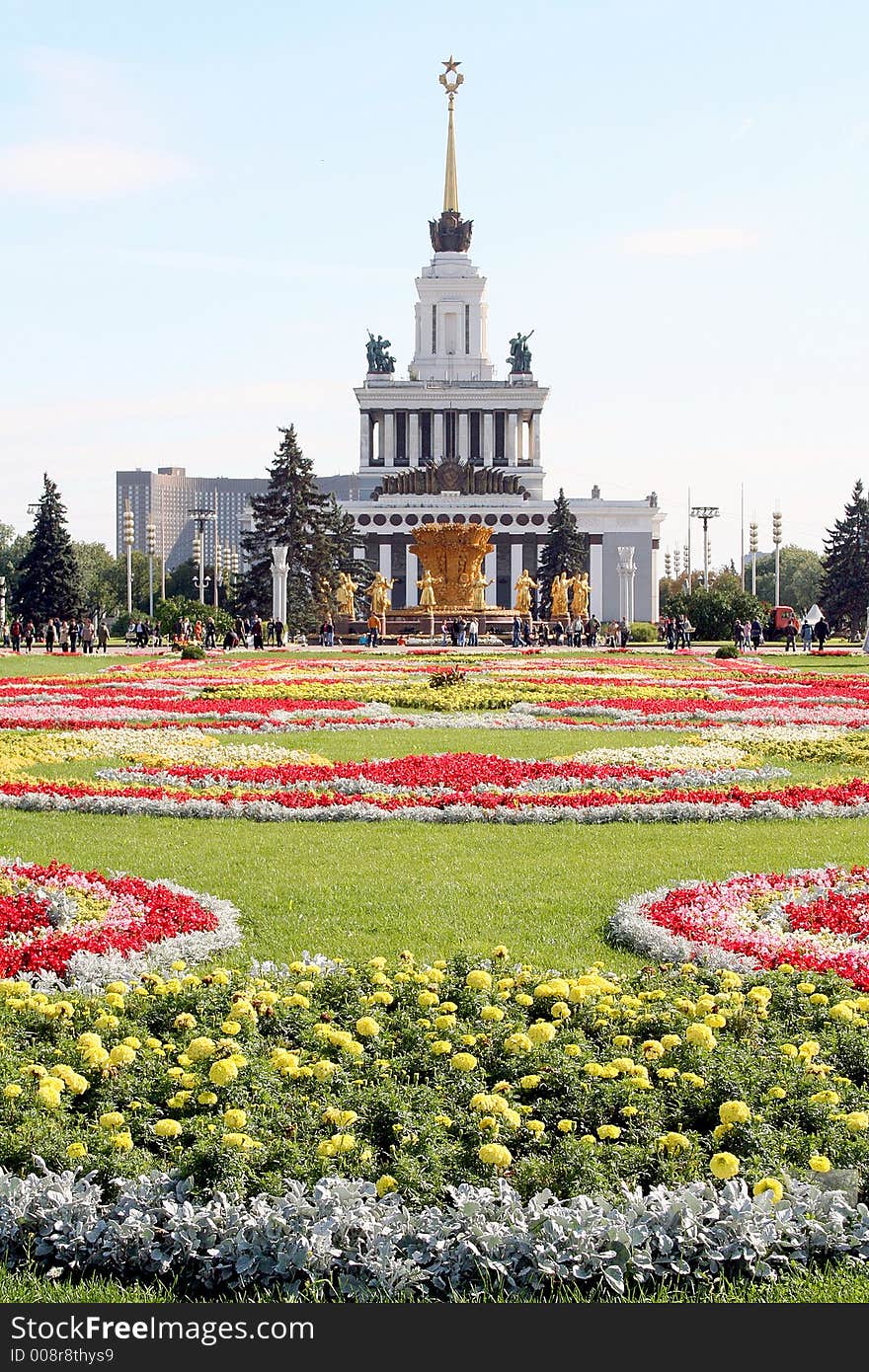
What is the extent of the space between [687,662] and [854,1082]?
26.6 meters

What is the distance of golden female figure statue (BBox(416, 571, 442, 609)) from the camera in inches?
1898

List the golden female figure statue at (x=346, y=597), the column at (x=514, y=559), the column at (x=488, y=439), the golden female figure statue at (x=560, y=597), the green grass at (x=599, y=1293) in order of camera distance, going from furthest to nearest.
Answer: the column at (x=488, y=439)
the column at (x=514, y=559)
the golden female figure statue at (x=346, y=597)
the golden female figure statue at (x=560, y=597)
the green grass at (x=599, y=1293)

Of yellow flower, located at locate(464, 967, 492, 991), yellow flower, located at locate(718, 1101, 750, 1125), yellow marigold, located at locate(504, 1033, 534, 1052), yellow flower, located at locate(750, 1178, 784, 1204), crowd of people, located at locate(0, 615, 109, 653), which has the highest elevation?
crowd of people, located at locate(0, 615, 109, 653)

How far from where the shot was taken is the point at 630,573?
56750mm

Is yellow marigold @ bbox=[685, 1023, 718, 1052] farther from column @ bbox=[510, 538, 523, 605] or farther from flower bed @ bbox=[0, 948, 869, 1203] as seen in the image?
column @ bbox=[510, 538, 523, 605]

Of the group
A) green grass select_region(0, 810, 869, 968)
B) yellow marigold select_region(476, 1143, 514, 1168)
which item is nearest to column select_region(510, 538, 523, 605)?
green grass select_region(0, 810, 869, 968)

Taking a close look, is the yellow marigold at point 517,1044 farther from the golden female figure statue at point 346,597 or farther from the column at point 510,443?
the column at point 510,443

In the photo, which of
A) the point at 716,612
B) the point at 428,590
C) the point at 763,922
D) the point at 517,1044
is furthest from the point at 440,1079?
the point at 716,612

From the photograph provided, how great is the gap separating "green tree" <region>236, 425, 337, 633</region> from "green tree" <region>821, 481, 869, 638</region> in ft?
69.0

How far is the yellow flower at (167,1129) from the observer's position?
3.89 meters

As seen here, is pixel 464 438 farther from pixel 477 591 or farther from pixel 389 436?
pixel 477 591

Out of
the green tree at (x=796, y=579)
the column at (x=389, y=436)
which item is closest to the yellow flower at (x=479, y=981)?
the column at (x=389, y=436)

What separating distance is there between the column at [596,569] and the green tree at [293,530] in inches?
1227

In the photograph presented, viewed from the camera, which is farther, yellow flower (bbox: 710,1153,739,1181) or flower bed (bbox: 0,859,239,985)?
flower bed (bbox: 0,859,239,985)
